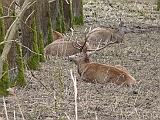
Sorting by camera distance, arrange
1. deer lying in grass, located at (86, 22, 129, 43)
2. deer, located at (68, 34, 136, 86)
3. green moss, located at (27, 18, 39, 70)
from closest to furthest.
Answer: deer, located at (68, 34, 136, 86)
green moss, located at (27, 18, 39, 70)
deer lying in grass, located at (86, 22, 129, 43)

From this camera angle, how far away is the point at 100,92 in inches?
337

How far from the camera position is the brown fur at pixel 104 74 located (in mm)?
9328

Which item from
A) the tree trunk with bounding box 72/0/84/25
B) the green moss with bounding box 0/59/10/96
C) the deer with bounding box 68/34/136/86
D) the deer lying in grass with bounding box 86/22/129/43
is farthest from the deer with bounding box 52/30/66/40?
the green moss with bounding box 0/59/10/96

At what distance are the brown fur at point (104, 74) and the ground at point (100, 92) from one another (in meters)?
0.16

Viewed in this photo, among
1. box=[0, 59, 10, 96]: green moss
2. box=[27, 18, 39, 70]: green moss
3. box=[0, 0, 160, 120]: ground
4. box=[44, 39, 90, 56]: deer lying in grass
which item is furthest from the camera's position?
box=[44, 39, 90, 56]: deer lying in grass

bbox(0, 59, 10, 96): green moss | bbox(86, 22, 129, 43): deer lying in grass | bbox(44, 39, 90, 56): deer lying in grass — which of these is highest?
bbox(0, 59, 10, 96): green moss

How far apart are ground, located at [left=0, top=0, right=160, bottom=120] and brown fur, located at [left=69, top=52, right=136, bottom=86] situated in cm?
16

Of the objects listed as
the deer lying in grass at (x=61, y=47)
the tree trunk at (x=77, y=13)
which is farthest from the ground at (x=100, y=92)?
the tree trunk at (x=77, y=13)

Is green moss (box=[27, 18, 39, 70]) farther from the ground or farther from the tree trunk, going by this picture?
the tree trunk

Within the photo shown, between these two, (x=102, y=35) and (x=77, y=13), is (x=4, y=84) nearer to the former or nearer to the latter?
(x=102, y=35)

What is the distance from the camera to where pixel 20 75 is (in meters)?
8.65

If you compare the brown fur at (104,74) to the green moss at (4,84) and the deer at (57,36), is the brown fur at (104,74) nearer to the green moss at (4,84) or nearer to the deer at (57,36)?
the green moss at (4,84)

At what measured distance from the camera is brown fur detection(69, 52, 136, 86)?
9328 mm

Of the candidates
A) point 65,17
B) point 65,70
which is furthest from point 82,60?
point 65,17
